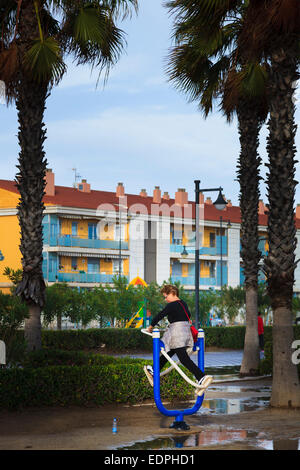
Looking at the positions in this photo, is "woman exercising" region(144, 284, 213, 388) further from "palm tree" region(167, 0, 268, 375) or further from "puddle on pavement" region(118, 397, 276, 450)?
"palm tree" region(167, 0, 268, 375)

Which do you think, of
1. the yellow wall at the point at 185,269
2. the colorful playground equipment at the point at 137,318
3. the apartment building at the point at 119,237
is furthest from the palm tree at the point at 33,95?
the yellow wall at the point at 185,269

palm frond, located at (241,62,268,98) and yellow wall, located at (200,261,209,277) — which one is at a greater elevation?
palm frond, located at (241,62,268,98)

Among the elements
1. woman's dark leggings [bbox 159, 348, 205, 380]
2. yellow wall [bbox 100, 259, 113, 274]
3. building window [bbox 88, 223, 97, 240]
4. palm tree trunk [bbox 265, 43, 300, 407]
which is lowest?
woman's dark leggings [bbox 159, 348, 205, 380]

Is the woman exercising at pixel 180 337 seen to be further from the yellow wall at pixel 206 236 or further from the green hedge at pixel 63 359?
the yellow wall at pixel 206 236

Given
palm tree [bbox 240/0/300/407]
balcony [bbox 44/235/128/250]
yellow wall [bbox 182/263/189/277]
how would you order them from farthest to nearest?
yellow wall [bbox 182/263/189/277], balcony [bbox 44/235/128/250], palm tree [bbox 240/0/300/407]

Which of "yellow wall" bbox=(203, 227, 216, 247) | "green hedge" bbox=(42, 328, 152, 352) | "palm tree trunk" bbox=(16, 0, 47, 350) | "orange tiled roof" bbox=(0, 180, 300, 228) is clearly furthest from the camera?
"yellow wall" bbox=(203, 227, 216, 247)

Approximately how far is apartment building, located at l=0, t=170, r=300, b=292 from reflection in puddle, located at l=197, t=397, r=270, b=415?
49034 millimetres

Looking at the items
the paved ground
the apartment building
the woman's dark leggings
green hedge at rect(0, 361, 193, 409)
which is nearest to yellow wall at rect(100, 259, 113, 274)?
the apartment building

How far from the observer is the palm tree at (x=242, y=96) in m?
18.1

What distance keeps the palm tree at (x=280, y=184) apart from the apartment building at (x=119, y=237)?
50135 millimetres

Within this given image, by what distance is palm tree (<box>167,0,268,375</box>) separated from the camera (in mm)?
18141

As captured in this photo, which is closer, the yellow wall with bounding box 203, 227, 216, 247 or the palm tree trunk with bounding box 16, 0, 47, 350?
the palm tree trunk with bounding box 16, 0, 47, 350

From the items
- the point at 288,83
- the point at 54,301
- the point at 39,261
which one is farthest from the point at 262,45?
the point at 54,301

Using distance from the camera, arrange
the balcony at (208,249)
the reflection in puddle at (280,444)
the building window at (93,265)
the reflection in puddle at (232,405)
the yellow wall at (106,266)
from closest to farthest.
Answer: the reflection in puddle at (280,444)
the reflection in puddle at (232,405)
the building window at (93,265)
the yellow wall at (106,266)
the balcony at (208,249)
